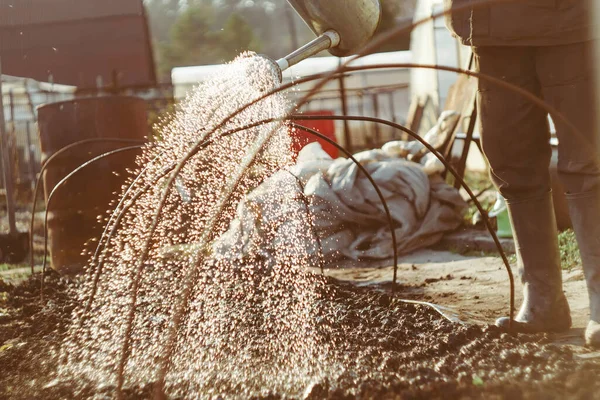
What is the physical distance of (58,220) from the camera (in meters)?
4.27

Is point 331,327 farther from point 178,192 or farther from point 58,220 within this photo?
point 58,220

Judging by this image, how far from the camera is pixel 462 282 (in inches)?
139

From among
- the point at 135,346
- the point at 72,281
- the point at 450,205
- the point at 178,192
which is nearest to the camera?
the point at 135,346

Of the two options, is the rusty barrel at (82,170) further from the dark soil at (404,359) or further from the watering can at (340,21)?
the watering can at (340,21)

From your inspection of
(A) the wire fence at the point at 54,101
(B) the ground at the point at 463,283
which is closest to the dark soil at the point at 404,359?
(B) the ground at the point at 463,283

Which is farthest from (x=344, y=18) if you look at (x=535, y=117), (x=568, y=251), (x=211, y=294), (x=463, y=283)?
(x=568, y=251)

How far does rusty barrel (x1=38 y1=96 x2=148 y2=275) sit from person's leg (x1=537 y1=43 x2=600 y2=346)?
2642mm

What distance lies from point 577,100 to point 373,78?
13.5 m

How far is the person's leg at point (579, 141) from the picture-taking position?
227 cm

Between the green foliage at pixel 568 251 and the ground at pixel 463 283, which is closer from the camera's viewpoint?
the ground at pixel 463 283

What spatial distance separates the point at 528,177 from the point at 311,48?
98 centimetres

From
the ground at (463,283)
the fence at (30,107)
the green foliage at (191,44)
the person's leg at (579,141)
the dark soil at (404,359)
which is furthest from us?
the green foliage at (191,44)

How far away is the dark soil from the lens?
1814 mm

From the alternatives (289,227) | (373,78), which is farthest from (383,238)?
(373,78)
